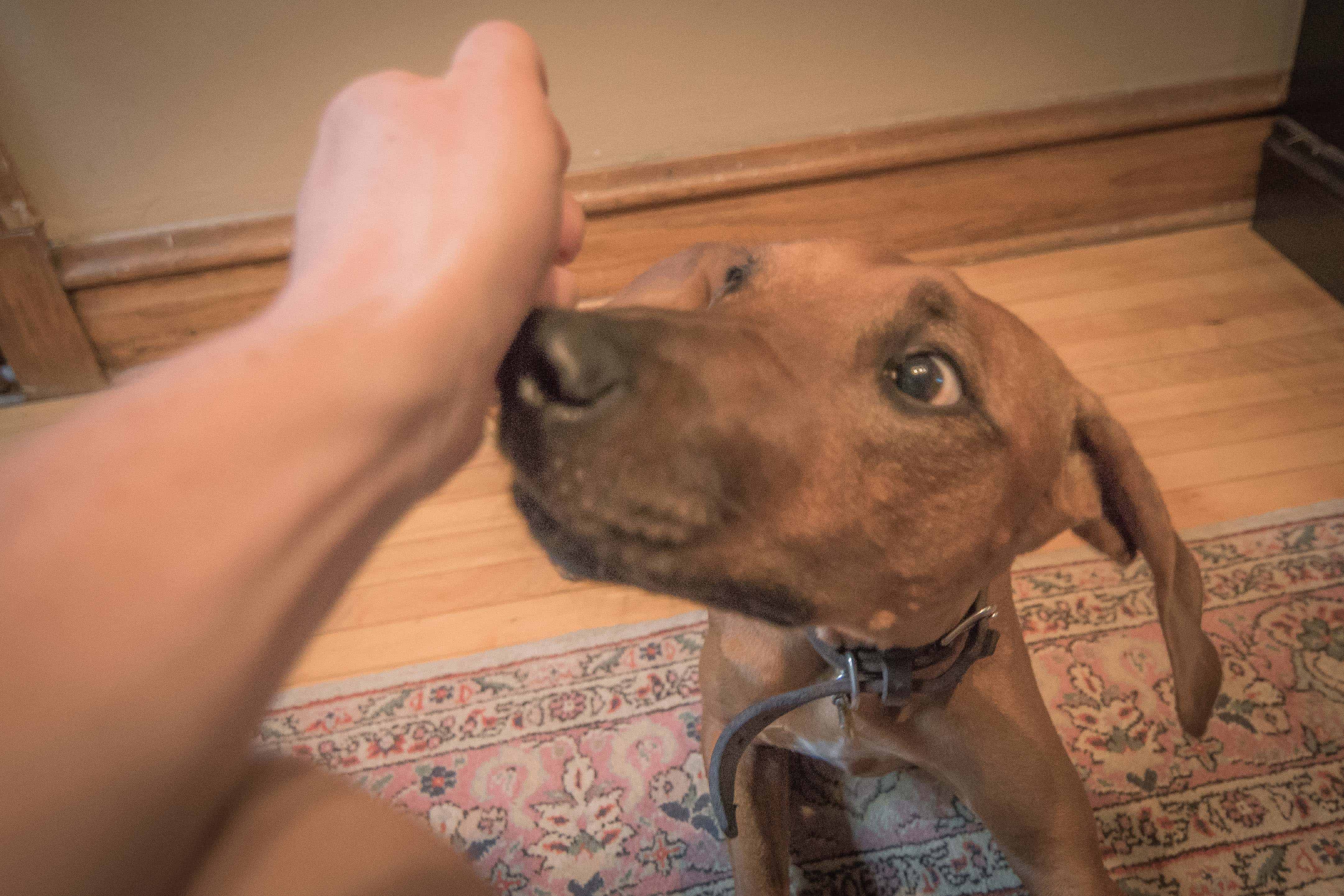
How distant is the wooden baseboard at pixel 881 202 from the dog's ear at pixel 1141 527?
2169 millimetres

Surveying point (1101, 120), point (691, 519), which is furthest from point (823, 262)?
point (1101, 120)

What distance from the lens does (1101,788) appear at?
1854 mm

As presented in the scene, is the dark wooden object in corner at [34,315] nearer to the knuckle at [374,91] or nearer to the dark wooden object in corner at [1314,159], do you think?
the knuckle at [374,91]

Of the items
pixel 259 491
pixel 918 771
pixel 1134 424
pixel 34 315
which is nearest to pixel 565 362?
pixel 259 491

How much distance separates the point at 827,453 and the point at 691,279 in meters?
0.74

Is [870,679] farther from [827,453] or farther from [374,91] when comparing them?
[374,91]

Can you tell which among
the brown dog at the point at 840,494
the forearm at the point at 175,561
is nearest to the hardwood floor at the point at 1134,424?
the brown dog at the point at 840,494

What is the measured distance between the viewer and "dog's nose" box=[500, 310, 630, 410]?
2.64 ft

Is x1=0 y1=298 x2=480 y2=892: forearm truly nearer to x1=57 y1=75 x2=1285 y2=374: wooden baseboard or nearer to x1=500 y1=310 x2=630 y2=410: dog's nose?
x1=500 y1=310 x2=630 y2=410: dog's nose

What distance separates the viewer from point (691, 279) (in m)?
1.65

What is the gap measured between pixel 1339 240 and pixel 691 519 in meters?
3.35

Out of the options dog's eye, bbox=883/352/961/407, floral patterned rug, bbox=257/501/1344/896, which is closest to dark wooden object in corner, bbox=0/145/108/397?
floral patterned rug, bbox=257/501/1344/896

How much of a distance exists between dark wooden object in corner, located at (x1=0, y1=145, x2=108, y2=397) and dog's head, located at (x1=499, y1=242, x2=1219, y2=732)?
2.71 meters

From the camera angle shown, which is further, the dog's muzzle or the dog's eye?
the dog's eye
